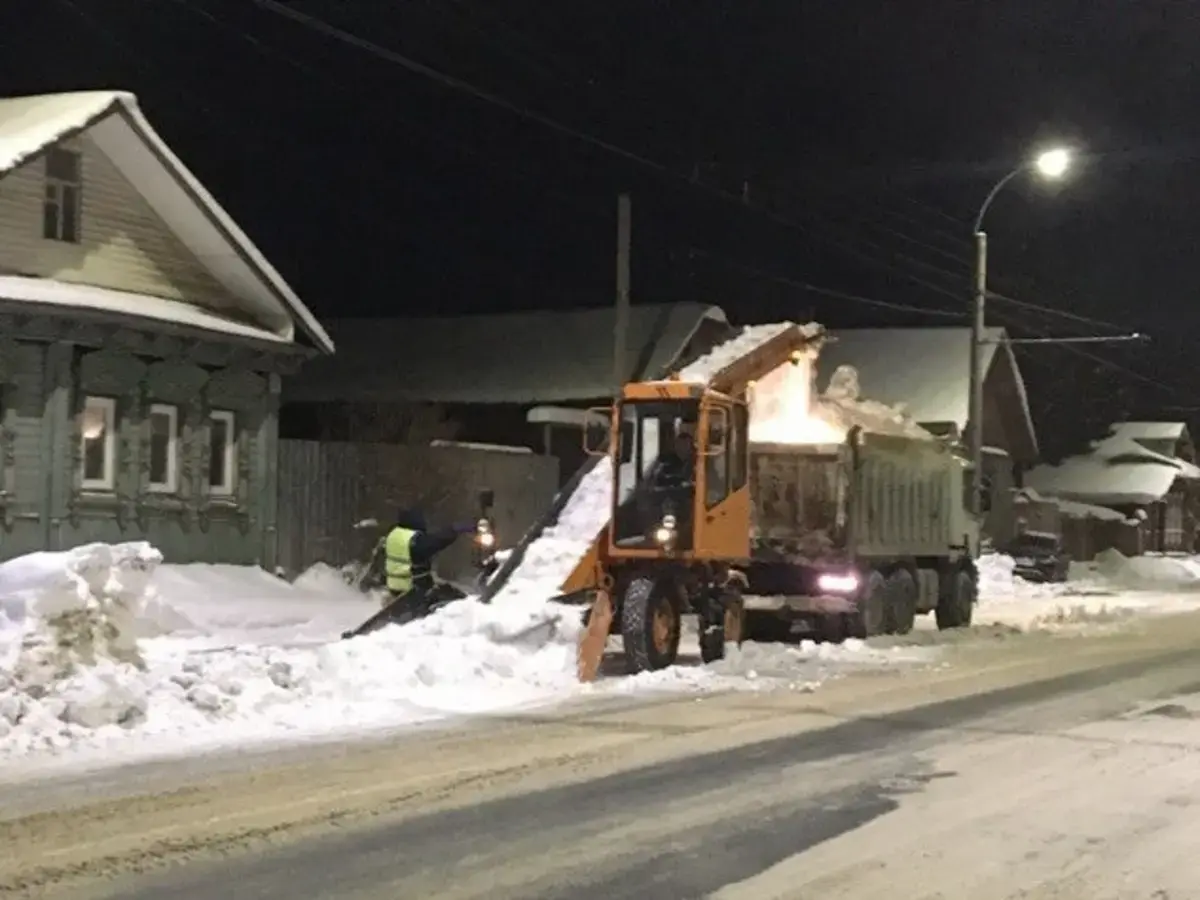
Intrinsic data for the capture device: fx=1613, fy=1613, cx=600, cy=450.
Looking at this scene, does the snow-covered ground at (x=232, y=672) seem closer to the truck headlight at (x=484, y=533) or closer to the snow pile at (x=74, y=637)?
the snow pile at (x=74, y=637)

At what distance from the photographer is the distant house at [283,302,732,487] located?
41406 millimetres

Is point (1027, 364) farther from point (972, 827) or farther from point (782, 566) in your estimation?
point (972, 827)

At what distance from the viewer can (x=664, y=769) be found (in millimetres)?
11195

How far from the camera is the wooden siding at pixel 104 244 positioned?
22391mm

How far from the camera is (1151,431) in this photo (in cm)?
7319

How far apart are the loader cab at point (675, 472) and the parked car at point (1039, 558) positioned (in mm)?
27128

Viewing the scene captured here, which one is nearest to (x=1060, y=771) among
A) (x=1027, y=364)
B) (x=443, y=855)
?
(x=443, y=855)

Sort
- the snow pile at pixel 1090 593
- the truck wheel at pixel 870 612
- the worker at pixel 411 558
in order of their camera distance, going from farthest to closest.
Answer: the snow pile at pixel 1090 593 → the truck wheel at pixel 870 612 → the worker at pixel 411 558

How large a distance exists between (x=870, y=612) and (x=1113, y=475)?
167 ft

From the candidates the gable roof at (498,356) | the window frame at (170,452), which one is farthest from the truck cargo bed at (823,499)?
the gable roof at (498,356)

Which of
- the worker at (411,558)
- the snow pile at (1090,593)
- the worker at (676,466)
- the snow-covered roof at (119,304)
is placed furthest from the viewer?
the snow pile at (1090,593)

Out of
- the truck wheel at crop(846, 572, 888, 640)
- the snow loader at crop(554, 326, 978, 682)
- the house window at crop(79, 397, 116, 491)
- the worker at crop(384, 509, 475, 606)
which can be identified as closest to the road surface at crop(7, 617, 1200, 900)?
the snow loader at crop(554, 326, 978, 682)

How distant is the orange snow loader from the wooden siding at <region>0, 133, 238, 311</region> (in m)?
8.98

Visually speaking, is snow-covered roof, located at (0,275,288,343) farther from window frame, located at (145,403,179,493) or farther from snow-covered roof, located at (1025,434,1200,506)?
snow-covered roof, located at (1025,434,1200,506)
